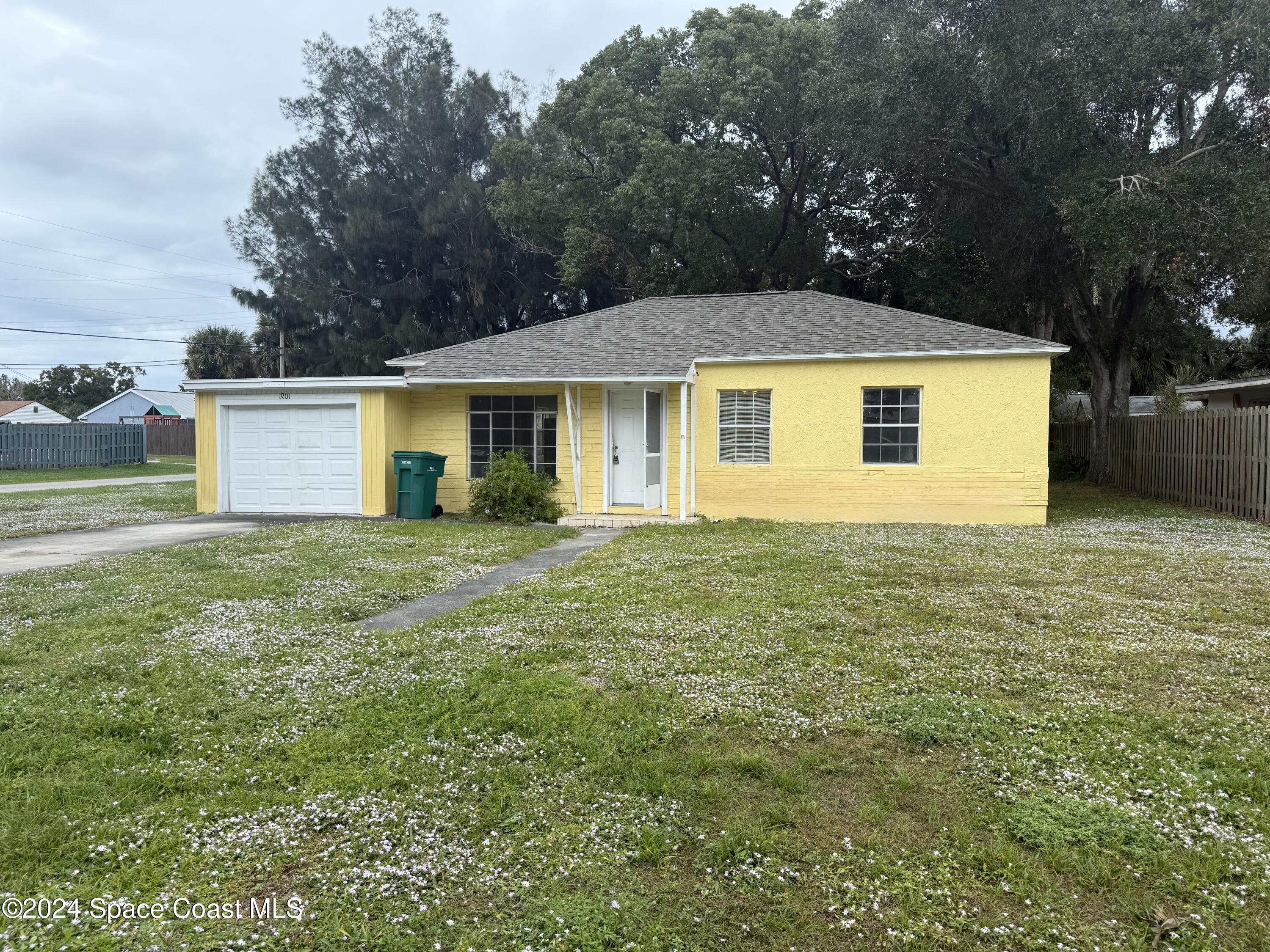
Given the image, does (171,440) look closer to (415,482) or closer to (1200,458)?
(415,482)

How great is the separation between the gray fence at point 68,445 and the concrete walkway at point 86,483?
5724 millimetres

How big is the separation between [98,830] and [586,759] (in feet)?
6.62

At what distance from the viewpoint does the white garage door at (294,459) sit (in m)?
14.4

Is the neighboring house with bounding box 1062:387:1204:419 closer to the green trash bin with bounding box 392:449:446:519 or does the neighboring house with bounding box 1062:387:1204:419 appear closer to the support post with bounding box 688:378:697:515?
the support post with bounding box 688:378:697:515

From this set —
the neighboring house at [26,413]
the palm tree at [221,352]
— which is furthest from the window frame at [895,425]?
the neighboring house at [26,413]

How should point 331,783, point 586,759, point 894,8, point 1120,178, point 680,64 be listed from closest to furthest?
point 331,783
point 586,759
point 1120,178
point 894,8
point 680,64

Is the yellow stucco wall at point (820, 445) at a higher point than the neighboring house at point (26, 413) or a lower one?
lower

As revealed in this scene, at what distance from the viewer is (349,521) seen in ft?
43.2

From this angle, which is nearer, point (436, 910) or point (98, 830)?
point (436, 910)

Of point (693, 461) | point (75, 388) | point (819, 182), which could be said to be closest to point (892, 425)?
point (693, 461)

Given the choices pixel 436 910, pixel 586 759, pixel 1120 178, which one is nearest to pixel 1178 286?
pixel 1120 178

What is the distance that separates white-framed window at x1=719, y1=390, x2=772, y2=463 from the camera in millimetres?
14031

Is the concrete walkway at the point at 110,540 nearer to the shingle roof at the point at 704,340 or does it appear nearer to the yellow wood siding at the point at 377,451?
the yellow wood siding at the point at 377,451

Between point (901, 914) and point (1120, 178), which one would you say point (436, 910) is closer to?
point (901, 914)
